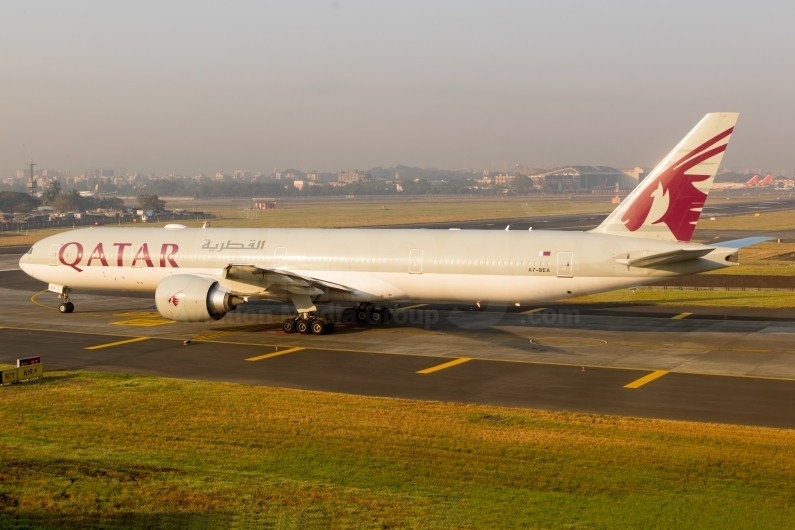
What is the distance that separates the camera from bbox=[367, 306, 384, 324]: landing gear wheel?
140 ft

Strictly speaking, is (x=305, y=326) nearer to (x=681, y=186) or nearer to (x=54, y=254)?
(x=54, y=254)

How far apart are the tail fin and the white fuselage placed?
1.09m

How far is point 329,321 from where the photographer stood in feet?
134

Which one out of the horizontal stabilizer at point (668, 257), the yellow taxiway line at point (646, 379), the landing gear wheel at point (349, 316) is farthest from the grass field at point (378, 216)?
the yellow taxiway line at point (646, 379)

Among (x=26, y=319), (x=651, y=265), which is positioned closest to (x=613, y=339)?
(x=651, y=265)

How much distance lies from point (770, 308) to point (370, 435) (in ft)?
111

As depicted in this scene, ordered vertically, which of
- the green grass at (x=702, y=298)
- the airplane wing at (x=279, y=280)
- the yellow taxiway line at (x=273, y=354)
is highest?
the airplane wing at (x=279, y=280)

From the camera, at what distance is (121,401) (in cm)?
2534

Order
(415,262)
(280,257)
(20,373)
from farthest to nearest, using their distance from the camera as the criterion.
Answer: (280,257)
(415,262)
(20,373)

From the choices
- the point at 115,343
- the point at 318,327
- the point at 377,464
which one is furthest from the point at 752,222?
the point at 377,464

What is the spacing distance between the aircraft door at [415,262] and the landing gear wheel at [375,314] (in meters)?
4.66

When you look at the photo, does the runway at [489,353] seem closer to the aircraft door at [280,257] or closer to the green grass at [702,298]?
the green grass at [702,298]

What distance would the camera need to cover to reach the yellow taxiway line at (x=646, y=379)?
93.1ft

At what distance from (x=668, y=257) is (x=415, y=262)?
1145cm
